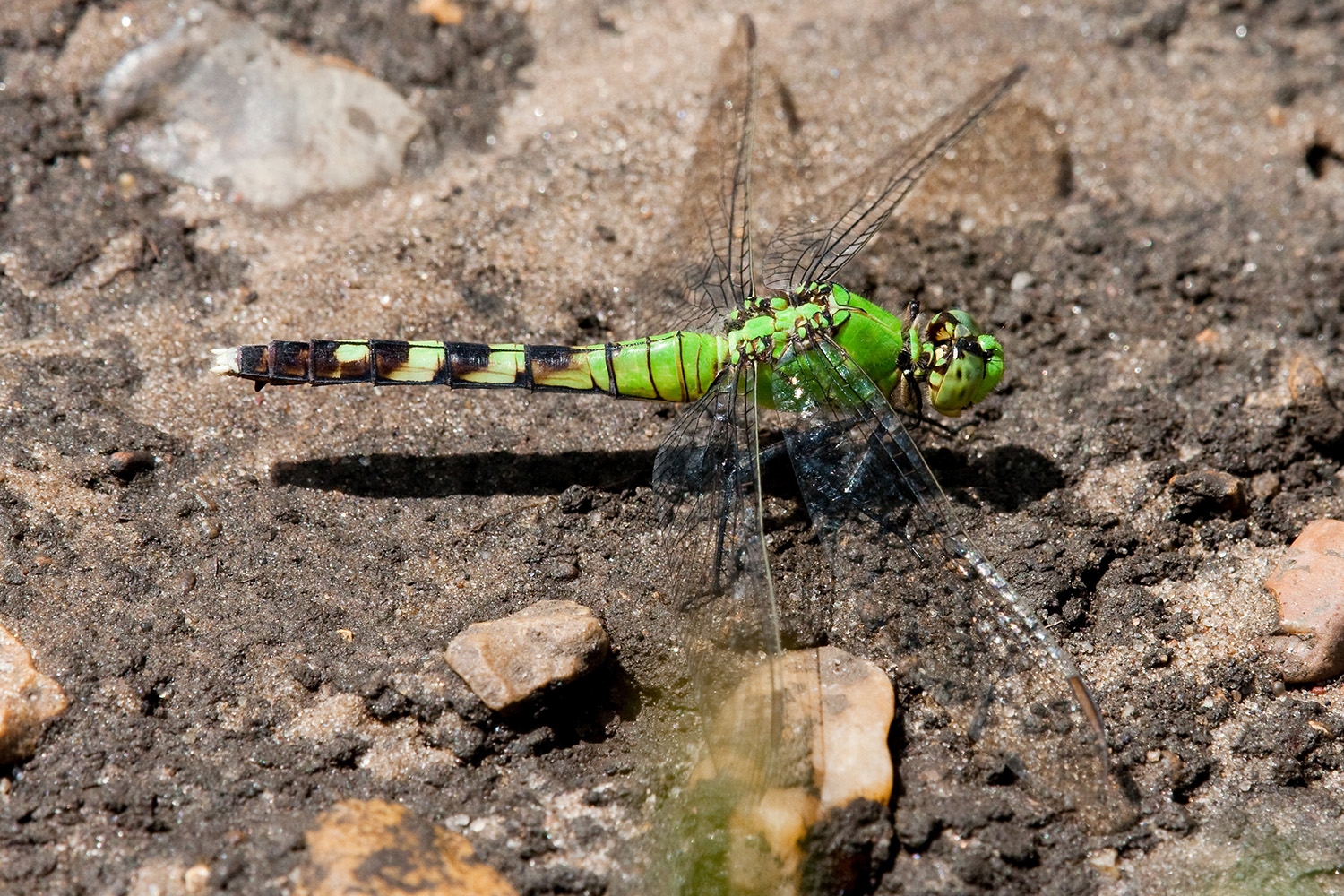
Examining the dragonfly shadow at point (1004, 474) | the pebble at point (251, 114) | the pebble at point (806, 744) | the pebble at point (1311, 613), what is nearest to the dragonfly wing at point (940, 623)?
the pebble at point (806, 744)

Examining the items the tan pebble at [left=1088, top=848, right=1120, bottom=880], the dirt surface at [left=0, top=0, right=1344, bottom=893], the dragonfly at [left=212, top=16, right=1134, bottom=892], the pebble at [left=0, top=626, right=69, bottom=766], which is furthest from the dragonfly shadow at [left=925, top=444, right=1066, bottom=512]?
the pebble at [left=0, top=626, right=69, bottom=766]

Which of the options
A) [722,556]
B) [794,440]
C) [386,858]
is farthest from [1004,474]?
[386,858]

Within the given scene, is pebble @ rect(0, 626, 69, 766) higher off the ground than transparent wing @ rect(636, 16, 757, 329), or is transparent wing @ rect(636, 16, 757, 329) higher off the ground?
transparent wing @ rect(636, 16, 757, 329)

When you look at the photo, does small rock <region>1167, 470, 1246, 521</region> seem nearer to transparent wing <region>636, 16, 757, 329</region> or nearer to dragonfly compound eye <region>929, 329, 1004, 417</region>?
dragonfly compound eye <region>929, 329, 1004, 417</region>

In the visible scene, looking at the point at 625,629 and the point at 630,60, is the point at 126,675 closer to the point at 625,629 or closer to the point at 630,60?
the point at 625,629

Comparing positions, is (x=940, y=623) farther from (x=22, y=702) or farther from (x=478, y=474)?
(x=22, y=702)

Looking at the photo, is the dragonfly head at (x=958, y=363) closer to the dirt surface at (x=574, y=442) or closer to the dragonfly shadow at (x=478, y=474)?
the dirt surface at (x=574, y=442)

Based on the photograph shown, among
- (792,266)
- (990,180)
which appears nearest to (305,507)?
(792,266)
